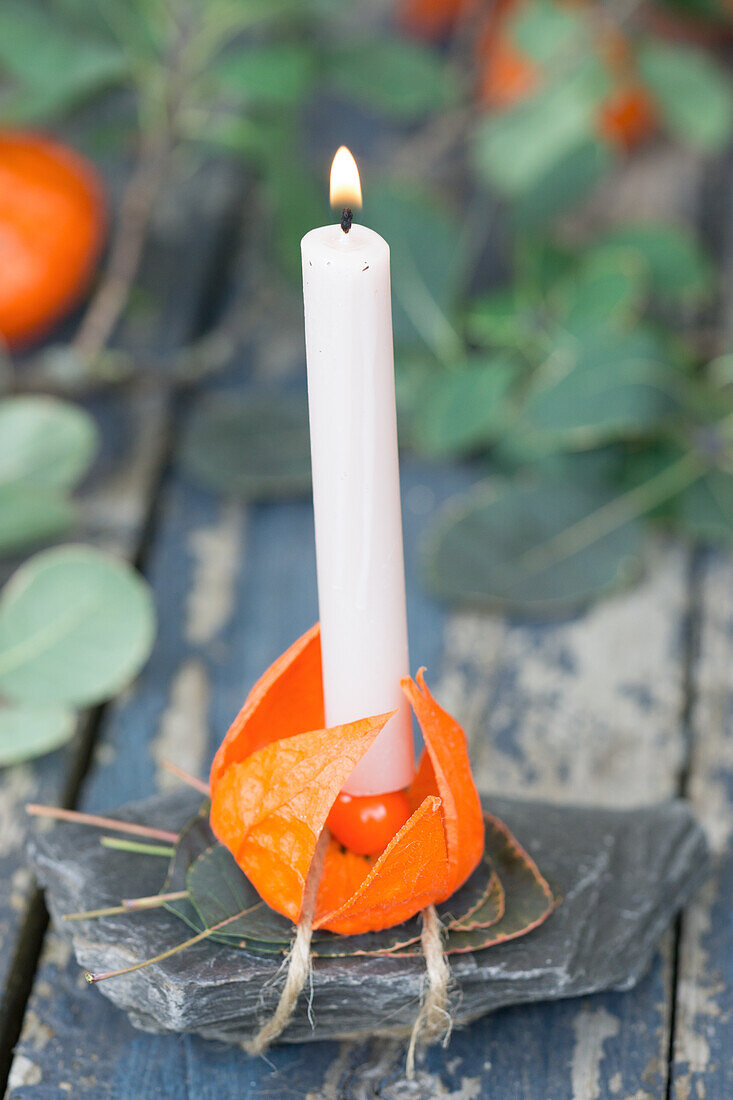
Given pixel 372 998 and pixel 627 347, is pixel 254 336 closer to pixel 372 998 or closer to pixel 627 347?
pixel 627 347

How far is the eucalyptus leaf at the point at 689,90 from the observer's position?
0.82m

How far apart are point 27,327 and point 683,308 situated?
0.45m

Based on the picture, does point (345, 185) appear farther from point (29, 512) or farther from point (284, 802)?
point (29, 512)

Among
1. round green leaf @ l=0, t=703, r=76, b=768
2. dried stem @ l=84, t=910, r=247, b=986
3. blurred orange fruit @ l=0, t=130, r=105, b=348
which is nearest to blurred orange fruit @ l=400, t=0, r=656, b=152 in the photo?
blurred orange fruit @ l=0, t=130, r=105, b=348

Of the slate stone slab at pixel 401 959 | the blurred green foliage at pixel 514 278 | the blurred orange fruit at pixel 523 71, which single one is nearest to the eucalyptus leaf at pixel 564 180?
the blurred green foliage at pixel 514 278

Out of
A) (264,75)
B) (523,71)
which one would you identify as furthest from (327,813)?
(523,71)

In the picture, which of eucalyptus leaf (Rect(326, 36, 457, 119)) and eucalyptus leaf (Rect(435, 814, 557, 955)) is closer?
eucalyptus leaf (Rect(435, 814, 557, 955))

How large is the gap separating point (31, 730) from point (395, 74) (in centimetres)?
53

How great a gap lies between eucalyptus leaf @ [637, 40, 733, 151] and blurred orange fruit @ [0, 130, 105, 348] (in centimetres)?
39

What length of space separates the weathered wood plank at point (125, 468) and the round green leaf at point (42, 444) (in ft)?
0.20

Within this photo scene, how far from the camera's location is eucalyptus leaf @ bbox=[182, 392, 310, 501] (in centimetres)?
74

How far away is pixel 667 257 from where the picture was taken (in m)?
0.82

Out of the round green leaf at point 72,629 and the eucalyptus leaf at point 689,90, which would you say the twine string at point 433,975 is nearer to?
the round green leaf at point 72,629

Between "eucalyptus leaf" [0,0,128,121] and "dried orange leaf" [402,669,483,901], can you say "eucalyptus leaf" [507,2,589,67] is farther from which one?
"dried orange leaf" [402,669,483,901]
